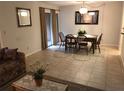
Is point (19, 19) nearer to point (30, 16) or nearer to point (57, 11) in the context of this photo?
point (30, 16)

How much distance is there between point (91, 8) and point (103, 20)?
0.99 meters

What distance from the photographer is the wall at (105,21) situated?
21.3 ft

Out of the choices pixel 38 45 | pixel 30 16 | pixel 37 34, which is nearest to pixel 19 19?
pixel 30 16

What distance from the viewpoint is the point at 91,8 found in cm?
686

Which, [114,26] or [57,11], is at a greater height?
[57,11]

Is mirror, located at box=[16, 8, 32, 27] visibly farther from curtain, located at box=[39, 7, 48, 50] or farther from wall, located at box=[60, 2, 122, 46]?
wall, located at box=[60, 2, 122, 46]

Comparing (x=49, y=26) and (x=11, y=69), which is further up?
(x=49, y=26)


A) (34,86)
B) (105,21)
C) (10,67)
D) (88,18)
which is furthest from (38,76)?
(105,21)

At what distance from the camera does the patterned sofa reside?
285 cm

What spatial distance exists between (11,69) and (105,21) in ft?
18.7

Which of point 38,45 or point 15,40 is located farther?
point 38,45

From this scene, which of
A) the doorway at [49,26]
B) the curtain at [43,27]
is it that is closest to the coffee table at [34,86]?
the curtain at [43,27]

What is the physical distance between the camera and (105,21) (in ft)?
22.2

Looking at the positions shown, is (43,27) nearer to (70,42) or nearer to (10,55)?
(70,42)
